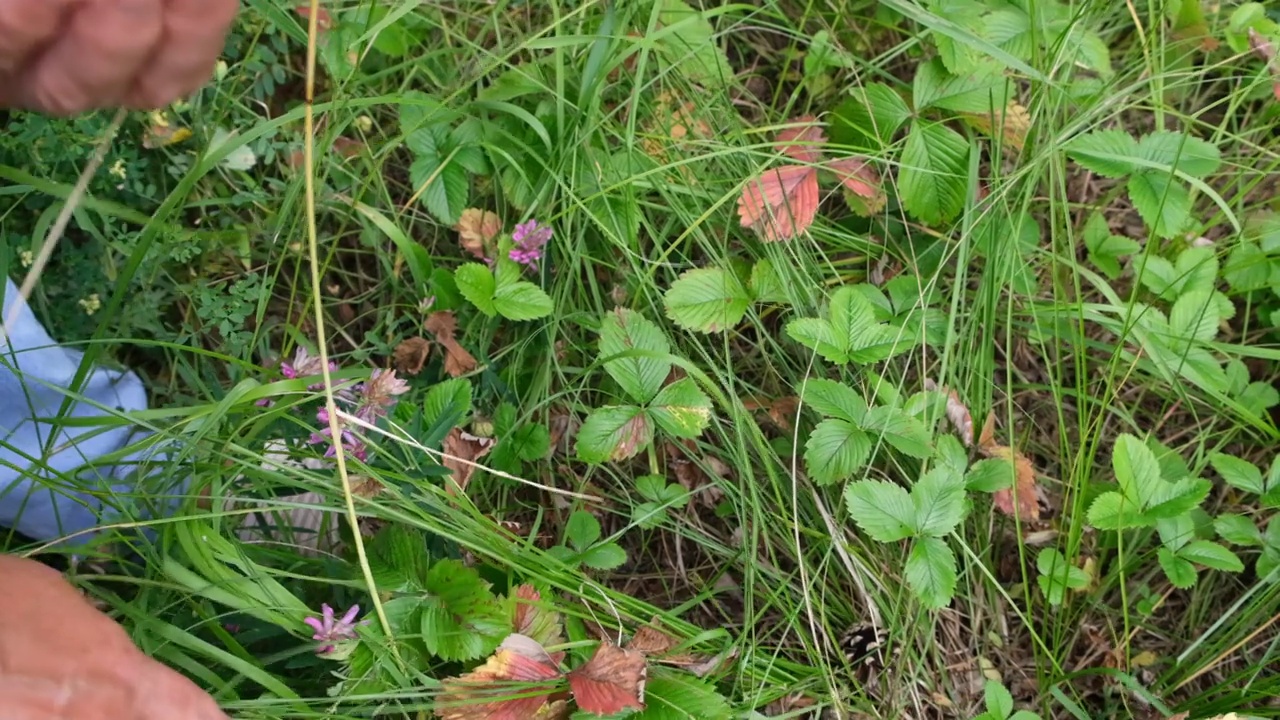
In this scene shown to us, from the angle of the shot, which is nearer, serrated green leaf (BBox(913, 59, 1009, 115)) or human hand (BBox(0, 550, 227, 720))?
human hand (BBox(0, 550, 227, 720))

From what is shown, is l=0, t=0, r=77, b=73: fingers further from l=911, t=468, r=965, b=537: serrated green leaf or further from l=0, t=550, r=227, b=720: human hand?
l=911, t=468, r=965, b=537: serrated green leaf

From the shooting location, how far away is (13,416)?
1515 millimetres

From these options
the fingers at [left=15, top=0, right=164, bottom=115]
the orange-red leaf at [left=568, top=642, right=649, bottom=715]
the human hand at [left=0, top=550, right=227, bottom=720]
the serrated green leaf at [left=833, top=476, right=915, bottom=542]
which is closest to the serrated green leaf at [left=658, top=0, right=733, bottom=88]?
the serrated green leaf at [left=833, top=476, right=915, bottom=542]

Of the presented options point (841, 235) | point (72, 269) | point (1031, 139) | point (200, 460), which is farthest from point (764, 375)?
point (72, 269)

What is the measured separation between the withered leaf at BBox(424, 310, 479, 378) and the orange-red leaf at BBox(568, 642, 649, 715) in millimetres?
561

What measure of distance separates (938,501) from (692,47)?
967mm

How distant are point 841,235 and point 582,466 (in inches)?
26.1

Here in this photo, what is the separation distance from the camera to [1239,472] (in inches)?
62.1

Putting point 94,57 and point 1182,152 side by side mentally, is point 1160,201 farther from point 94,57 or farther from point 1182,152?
point 94,57

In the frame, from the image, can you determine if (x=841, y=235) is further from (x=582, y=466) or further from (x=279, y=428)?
(x=279, y=428)

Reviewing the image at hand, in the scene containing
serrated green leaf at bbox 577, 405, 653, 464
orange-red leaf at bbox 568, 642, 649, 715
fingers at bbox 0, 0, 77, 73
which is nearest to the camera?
fingers at bbox 0, 0, 77, 73

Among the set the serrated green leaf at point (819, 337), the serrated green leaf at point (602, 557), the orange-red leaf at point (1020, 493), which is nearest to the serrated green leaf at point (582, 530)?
the serrated green leaf at point (602, 557)

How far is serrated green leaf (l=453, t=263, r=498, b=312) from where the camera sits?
1.51 meters

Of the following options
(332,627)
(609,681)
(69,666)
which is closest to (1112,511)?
(609,681)
